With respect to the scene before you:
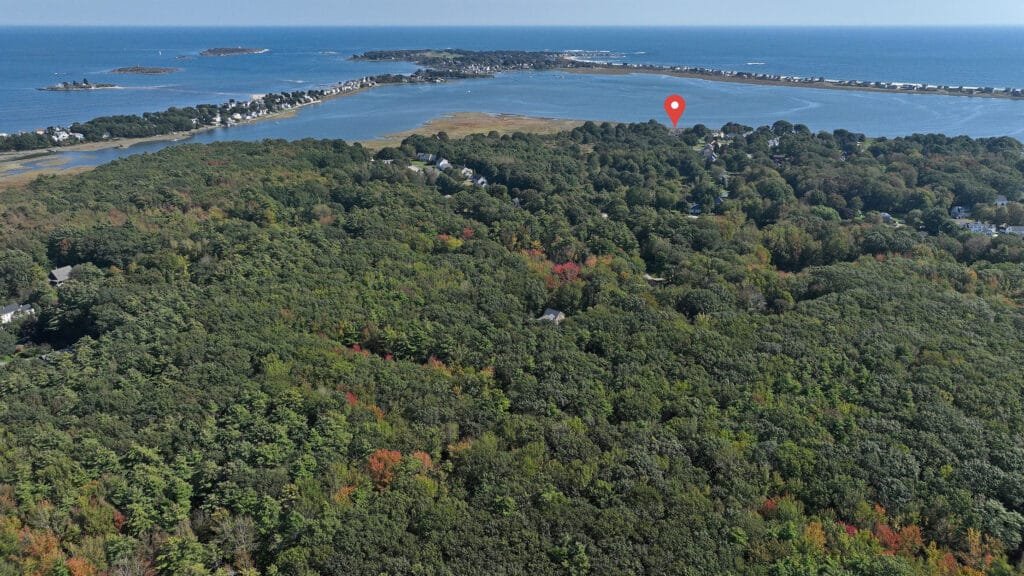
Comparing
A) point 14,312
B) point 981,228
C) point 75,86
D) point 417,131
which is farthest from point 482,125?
point 75,86

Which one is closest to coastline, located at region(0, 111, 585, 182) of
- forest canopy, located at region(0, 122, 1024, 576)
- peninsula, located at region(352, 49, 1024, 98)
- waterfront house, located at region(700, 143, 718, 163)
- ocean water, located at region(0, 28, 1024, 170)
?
ocean water, located at region(0, 28, 1024, 170)

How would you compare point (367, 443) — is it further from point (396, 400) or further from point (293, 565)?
point (293, 565)

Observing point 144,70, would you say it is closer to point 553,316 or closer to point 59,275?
point 59,275

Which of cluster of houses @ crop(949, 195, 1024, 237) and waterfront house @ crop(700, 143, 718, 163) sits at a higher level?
waterfront house @ crop(700, 143, 718, 163)

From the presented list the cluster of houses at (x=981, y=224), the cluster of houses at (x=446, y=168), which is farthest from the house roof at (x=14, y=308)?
the cluster of houses at (x=981, y=224)

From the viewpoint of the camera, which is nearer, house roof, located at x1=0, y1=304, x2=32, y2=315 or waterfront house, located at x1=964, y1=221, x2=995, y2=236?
house roof, located at x1=0, y1=304, x2=32, y2=315

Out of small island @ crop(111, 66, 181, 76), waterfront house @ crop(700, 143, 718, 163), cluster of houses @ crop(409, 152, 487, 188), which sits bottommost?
cluster of houses @ crop(409, 152, 487, 188)

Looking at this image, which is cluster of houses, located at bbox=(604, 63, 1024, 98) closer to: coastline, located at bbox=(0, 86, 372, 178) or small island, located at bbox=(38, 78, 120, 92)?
coastline, located at bbox=(0, 86, 372, 178)

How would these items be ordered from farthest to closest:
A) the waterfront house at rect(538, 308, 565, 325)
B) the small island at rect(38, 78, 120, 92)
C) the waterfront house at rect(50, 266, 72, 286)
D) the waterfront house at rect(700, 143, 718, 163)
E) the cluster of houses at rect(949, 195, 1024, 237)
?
1. the small island at rect(38, 78, 120, 92)
2. the waterfront house at rect(700, 143, 718, 163)
3. the cluster of houses at rect(949, 195, 1024, 237)
4. the waterfront house at rect(50, 266, 72, 286)
5. the waterfront house at rect(538, 308, 565, 325)

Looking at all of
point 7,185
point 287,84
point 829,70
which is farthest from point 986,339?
point 829,70
